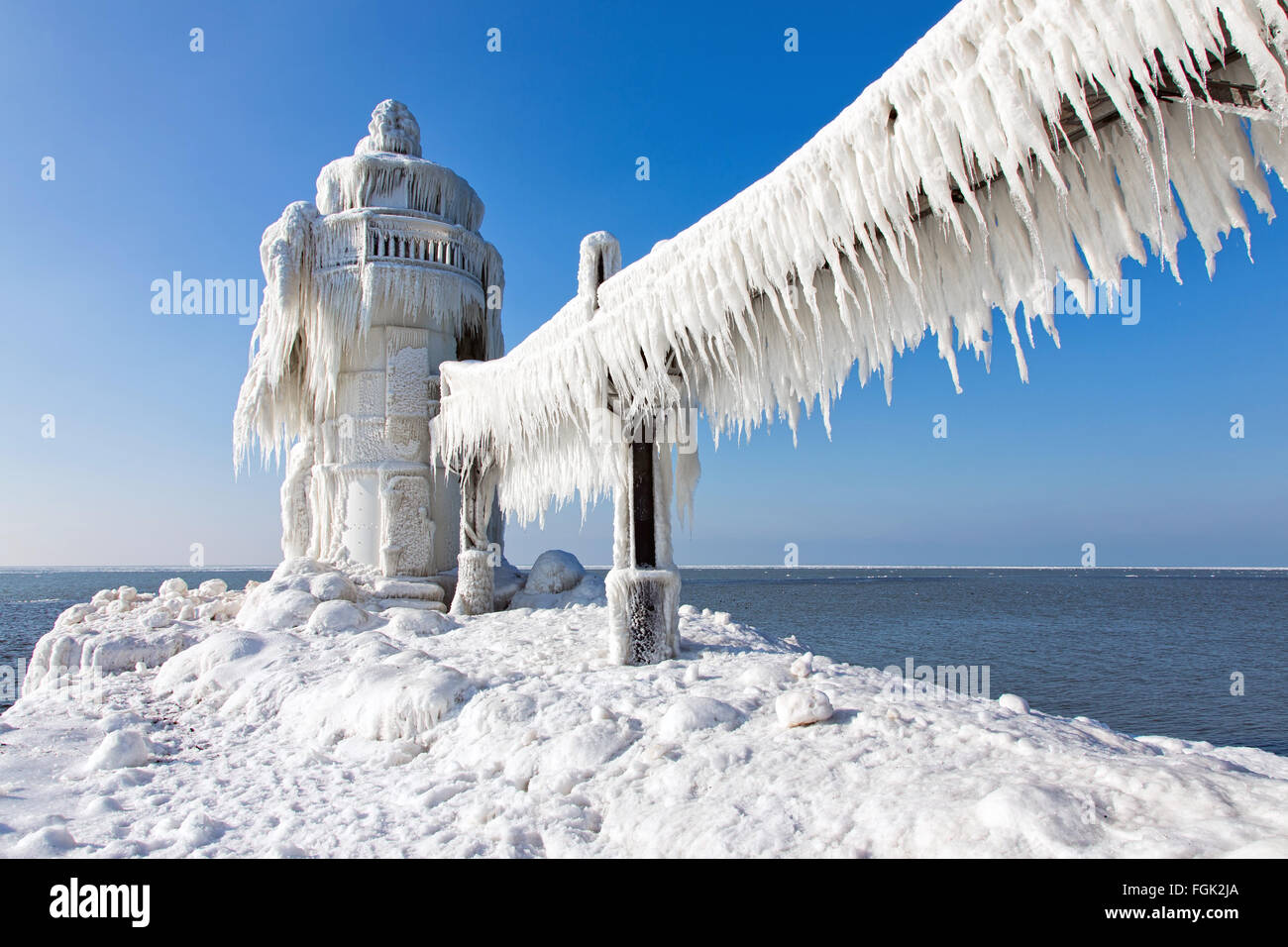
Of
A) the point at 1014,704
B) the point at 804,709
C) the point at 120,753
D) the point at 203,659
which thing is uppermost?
the point at 804,709

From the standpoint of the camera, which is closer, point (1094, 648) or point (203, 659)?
point (203, 659)

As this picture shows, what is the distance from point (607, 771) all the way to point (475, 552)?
8618 millimetres

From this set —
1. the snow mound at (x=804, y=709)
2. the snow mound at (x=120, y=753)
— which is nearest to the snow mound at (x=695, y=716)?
the snow mound at (x=804, y=709)

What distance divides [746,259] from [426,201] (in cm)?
1229

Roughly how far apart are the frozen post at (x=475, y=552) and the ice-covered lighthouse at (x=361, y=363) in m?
1.71

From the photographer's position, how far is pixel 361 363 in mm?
14305

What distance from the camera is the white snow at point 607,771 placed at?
125 inches

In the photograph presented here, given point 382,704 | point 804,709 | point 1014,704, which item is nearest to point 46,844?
point 382,704

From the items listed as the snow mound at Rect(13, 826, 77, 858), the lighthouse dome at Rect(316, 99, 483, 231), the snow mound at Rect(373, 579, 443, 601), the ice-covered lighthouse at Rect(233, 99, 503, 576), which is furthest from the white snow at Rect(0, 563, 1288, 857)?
the lighthouse dome at Rect(316, 99, 483, 231)

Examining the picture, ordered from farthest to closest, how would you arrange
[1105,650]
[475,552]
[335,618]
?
[1105,650], [475,552], [335,618]

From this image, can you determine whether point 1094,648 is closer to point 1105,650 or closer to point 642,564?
point 1105,650

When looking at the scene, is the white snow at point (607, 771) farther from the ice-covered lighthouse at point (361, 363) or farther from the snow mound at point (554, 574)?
the ice-covered lighthouse at point (361, 363)

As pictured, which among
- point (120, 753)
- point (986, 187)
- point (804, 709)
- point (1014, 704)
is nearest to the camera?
point (986, 187)

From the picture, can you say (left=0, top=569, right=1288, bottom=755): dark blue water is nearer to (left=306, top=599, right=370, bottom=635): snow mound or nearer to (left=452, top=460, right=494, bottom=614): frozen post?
(left=452, top=460, right=494, bottom=614): frozen post
